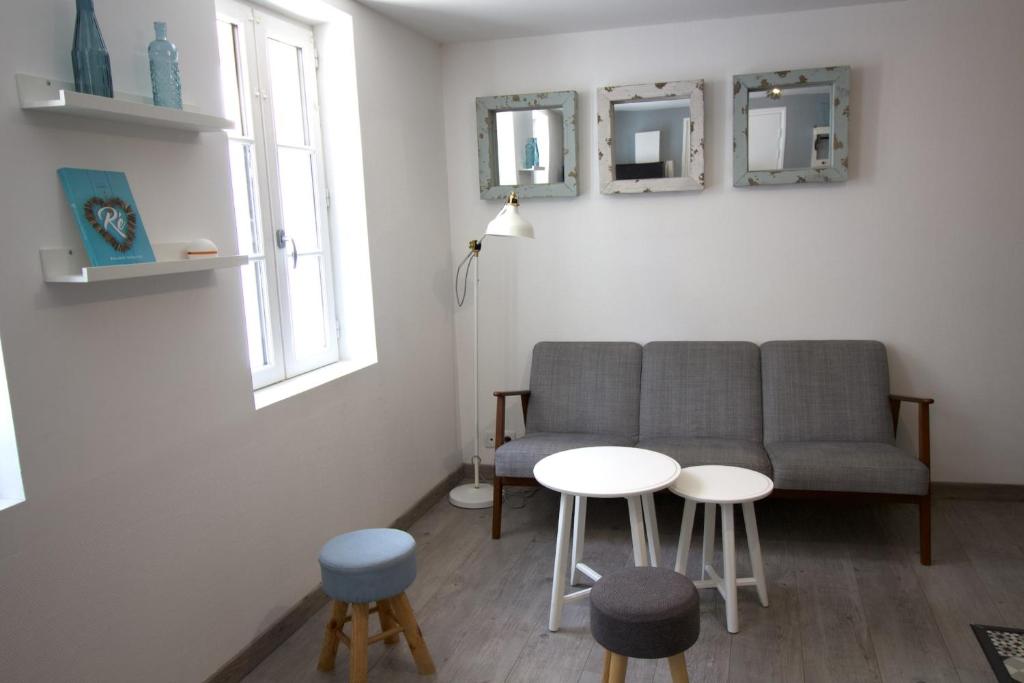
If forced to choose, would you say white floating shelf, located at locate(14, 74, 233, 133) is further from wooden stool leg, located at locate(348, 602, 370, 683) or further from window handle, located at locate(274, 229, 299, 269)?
wooden stool leg, located at locate(348, 602, 370, 683)

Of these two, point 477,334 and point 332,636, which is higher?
point 477,334

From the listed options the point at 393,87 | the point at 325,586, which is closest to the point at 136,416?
the point at 325,586

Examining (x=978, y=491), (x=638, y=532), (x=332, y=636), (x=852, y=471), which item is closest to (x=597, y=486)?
(x=638, y=532)

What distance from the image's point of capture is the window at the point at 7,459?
170 cm

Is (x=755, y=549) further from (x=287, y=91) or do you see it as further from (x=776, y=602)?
(x=287, y=91)

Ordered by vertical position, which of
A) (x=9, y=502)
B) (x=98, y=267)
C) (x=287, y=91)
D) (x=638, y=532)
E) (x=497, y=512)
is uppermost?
(x=287, y=91)

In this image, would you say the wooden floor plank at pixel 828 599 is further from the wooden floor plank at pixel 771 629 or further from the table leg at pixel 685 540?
the table leg at pixel 685 540

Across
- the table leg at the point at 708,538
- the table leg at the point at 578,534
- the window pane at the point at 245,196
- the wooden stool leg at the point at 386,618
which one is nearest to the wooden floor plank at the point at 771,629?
the table leg at the point at 708,538

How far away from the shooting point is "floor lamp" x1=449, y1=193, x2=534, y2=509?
3.27 meters

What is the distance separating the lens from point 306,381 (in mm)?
2922

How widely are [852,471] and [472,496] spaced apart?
1.77 metres

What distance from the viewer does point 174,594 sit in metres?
2.16

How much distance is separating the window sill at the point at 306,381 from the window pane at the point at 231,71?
0.92 m

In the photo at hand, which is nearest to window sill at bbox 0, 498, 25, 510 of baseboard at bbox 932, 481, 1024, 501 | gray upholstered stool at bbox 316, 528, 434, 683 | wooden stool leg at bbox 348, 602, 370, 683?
gray upholstered stool at bbox 316, 528, 434, 683
